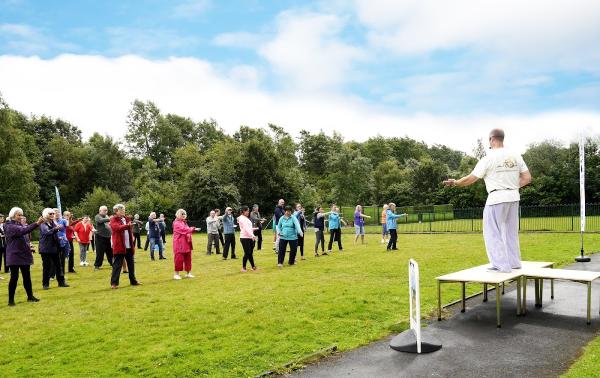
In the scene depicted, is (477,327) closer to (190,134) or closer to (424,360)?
(424,360)

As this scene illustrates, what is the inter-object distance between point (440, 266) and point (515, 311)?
18.8 feet

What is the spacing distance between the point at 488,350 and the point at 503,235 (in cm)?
240

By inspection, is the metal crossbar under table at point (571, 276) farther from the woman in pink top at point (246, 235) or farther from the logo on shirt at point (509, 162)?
the woman in pink top at point (246, 235)

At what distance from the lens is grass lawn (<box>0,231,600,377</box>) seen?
603 centimetres

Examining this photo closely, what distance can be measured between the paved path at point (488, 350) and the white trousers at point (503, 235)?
0.83 m

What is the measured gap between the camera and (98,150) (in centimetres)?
6550

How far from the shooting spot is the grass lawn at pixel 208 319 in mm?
6027

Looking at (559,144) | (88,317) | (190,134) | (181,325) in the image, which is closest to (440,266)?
→ (181,325)

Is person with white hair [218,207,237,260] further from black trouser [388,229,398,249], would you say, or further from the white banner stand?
the white banner stand

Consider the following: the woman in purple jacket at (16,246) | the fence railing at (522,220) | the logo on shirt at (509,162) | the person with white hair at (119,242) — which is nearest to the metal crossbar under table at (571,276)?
the logo on shirt at (509,162)

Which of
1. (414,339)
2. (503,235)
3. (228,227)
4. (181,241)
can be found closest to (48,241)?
(181,241)

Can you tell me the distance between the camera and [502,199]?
7.63 metres

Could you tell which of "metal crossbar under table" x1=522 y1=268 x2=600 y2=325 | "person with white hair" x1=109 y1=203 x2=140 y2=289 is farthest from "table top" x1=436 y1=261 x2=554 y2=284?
"person with white hair" x1=109 y1=203 x2=140 y2=289

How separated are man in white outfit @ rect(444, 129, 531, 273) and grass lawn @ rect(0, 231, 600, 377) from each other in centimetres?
149
